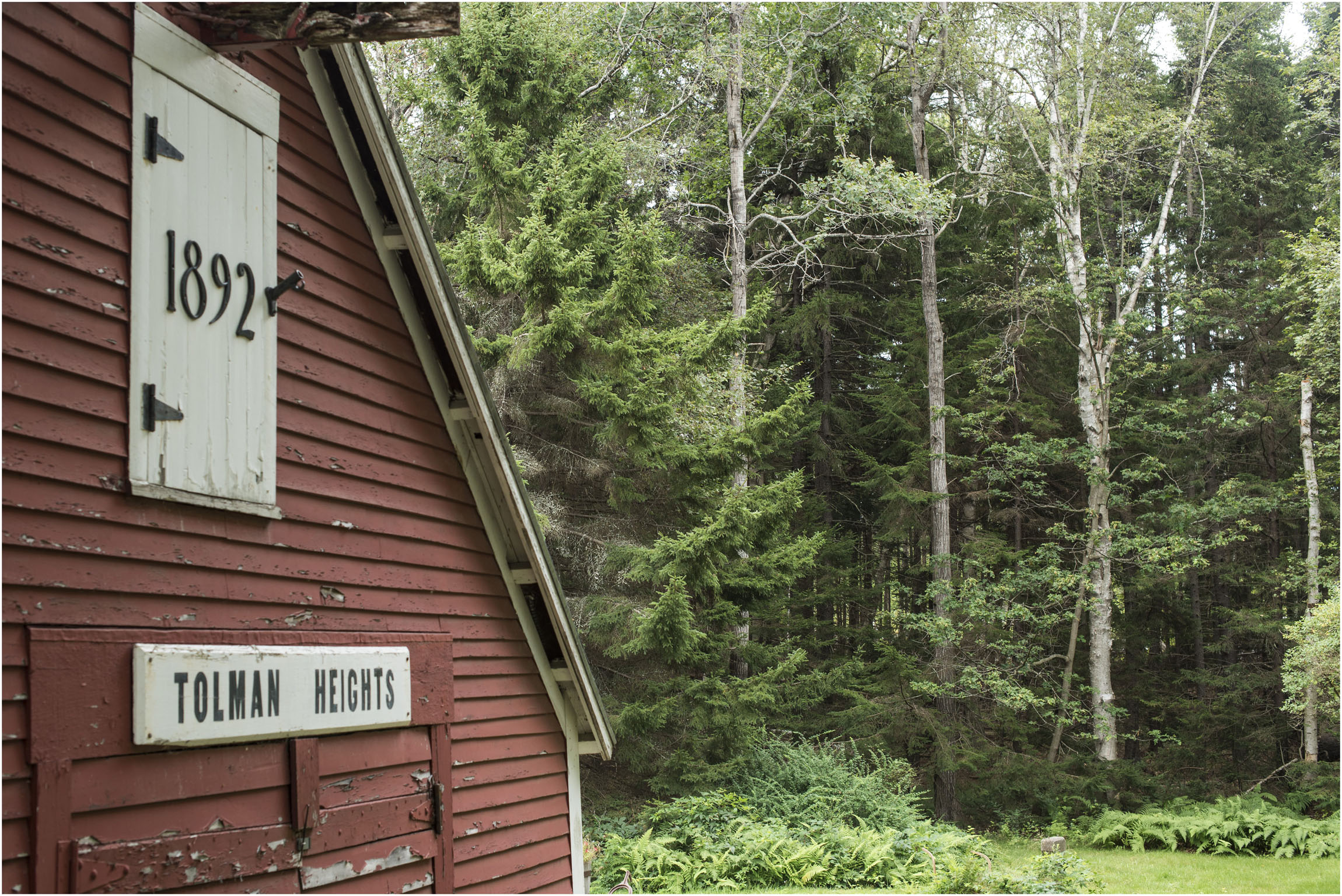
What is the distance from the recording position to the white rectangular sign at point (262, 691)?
10.8 ft

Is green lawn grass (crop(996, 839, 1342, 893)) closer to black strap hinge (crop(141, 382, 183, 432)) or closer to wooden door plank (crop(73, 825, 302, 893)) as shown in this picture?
wooden door plank (crop(73, 825, 302, 893))

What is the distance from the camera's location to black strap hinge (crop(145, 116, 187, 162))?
3510 millimetres

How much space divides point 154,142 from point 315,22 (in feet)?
2.44

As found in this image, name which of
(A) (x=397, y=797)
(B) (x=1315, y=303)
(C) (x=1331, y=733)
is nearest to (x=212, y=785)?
(A) (x=397, y=797)

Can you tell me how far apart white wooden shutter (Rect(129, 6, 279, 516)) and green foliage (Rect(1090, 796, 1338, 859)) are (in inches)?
630

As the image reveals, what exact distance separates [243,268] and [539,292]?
30.2ft

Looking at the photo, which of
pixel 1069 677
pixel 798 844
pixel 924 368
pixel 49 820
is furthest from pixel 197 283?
pixel 924 368

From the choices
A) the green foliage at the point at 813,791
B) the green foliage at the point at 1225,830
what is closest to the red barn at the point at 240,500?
the green foliage at the point at 813,791

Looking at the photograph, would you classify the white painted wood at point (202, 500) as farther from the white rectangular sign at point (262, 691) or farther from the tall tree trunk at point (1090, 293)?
the tall tree trunk at point (1090, 293)

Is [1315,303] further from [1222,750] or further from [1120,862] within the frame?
[1120,862]

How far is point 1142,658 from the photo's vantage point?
2405 cm

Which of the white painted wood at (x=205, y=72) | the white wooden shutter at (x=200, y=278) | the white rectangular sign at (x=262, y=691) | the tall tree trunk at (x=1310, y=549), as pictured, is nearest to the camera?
the white rectangular sign at (x=262, y=691)

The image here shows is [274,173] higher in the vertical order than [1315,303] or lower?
lower

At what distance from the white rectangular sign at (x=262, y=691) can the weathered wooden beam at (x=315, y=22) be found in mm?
2324
